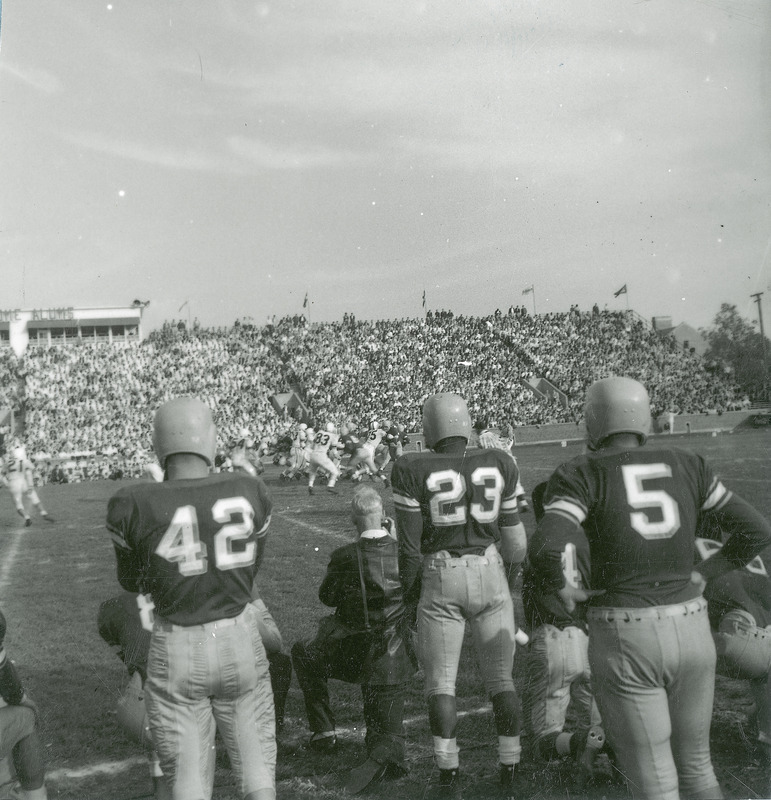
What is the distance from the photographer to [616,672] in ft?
8.60

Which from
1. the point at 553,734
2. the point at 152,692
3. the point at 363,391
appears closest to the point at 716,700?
the point at 553,734

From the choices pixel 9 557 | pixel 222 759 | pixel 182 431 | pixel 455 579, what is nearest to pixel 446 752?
pixel 455 579

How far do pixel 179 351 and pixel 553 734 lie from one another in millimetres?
31941

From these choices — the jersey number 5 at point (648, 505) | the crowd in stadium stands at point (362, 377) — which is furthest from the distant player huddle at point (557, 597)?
the crowd in stadium stands at point (362, 377)

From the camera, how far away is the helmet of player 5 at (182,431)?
2994 millimetres

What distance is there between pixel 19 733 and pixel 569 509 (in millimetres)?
2471

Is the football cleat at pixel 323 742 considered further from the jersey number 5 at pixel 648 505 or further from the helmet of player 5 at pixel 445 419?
the jersey number 5 at pixel 648 505

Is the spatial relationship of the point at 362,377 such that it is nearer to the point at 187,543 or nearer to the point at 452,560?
the point at 452,560

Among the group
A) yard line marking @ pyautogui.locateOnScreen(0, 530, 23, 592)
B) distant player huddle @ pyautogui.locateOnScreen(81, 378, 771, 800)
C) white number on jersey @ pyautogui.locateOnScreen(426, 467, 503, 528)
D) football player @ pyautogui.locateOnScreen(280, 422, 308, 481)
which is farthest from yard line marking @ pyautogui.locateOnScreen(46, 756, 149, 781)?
football player @ pyautogui.locateOnScreen(280, 422, 308, 481)

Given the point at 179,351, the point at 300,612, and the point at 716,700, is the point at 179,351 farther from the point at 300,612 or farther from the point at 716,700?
the point at 716,700

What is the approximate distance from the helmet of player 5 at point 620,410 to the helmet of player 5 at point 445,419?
1004 mm

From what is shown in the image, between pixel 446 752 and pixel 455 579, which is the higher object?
pixel 455 579

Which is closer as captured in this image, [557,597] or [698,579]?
[698,579]

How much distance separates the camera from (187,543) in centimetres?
283
